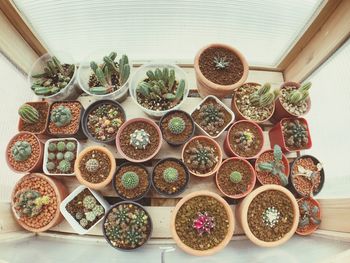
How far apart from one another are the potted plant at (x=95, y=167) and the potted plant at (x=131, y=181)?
2.3 inches

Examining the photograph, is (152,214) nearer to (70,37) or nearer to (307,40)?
(70,37)

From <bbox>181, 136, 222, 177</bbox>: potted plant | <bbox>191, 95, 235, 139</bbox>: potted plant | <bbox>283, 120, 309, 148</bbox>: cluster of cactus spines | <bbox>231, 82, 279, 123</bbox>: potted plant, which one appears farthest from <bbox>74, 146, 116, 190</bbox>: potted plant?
<bbox>283, 120, 309, 148</bbox>: cluster of cactus spines

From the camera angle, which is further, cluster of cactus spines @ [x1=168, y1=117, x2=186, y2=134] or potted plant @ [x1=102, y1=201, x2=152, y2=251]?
cluster of cactus spines @ [x1=168, y1=117, x2=186, y2=134]

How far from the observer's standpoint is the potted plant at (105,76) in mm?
1989

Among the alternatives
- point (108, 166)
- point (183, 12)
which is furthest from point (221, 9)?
point (108, 166)

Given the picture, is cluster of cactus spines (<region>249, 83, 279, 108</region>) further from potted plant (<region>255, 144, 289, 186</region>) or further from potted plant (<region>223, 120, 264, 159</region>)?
potted plant (<region>255, 144, 289, 186</region>)

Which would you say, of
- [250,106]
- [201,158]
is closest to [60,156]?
[201,158]

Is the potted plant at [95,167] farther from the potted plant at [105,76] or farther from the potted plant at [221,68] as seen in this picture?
the potted plant at [221,68]

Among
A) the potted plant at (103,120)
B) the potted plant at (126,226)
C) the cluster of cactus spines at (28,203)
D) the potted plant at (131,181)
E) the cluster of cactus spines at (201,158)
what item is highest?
the potted plant at (103,120)

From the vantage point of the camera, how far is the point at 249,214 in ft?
5.98

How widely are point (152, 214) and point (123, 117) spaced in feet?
2.02

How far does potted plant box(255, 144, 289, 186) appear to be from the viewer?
193 centimetres

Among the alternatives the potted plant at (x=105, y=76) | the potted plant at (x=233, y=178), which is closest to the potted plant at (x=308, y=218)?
the potted plant at (x=233, y=178)

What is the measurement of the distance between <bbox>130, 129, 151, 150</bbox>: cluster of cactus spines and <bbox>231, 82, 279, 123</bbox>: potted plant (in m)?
0.60
